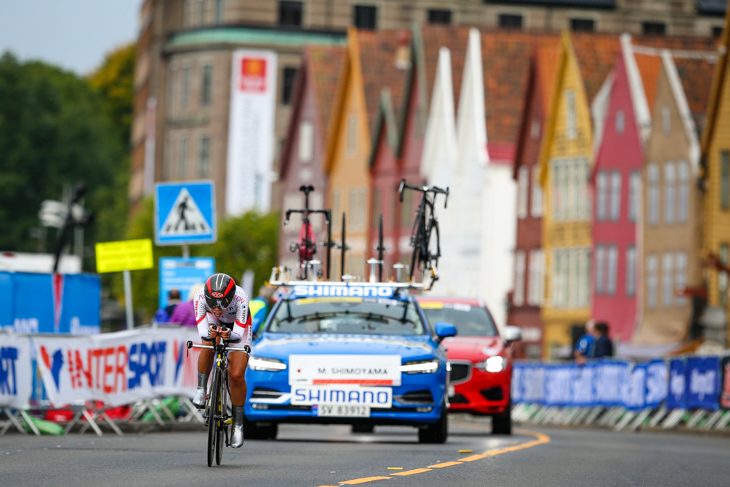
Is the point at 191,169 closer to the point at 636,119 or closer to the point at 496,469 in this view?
the point at 636,119

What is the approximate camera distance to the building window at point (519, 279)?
69562mm

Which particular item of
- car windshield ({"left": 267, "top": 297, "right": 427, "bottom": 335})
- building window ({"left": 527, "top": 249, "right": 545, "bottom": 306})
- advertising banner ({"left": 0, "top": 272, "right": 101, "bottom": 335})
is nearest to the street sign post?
advertising banner ({"left": 0, "top": 272, "right": 101, "bottom": 335})

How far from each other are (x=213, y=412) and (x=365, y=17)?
86747mm

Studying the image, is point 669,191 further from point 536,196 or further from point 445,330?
point 445,330

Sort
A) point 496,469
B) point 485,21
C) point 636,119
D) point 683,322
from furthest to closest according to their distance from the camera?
point 485,21 → point 636,119 → point 683,322 → point 496,469

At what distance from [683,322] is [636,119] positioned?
793 cm

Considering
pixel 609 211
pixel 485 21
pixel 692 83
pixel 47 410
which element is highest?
pixel 485 21

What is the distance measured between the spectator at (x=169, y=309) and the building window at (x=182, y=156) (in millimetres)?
76255

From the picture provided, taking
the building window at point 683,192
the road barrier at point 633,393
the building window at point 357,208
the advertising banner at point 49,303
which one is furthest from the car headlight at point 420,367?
the building window at point 357,208

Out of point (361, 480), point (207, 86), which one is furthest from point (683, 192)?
point (207, 86)

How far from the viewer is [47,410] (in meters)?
21.6

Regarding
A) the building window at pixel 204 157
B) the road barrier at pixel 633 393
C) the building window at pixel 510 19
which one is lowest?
the road barrier at pixel 633 393

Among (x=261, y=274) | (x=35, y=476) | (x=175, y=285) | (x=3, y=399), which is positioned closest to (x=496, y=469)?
(x=35, y=476)

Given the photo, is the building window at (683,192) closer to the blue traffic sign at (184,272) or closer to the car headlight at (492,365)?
the blue traffic sign at (184,272)
